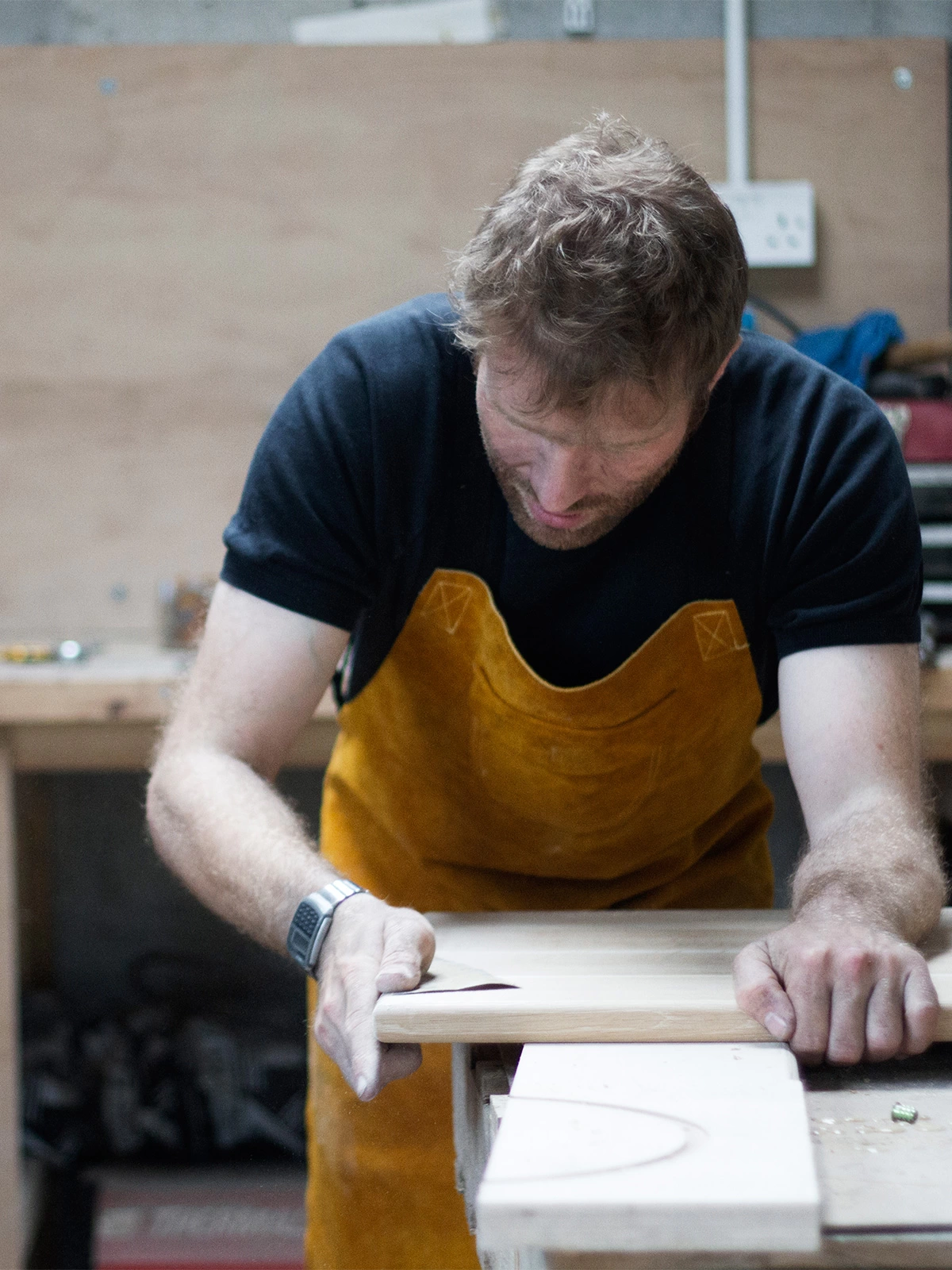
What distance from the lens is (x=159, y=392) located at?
2.28 metres

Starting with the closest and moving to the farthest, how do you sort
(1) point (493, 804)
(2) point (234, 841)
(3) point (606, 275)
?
1. (3) point (606, 275)
2. (2) point (234, 841)
3. (1) point (493, 804)

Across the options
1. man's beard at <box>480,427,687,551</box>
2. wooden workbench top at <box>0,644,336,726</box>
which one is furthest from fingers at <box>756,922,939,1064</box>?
wooden workbench top at <box>0,644,336,726</box>

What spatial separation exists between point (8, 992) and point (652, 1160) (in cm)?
155

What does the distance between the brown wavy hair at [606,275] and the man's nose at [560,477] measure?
5 cm

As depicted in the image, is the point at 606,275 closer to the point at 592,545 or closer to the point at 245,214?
the point at 592,545

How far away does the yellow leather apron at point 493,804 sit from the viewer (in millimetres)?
1104

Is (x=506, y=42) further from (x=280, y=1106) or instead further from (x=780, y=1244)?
(x=780, y=1244)

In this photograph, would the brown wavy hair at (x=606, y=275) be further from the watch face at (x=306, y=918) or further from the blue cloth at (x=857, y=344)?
the blue cloth at (x=857, y=344)

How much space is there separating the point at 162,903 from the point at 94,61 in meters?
1.61

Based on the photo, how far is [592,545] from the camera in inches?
43.2

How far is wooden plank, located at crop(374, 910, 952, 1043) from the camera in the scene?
2.30ft

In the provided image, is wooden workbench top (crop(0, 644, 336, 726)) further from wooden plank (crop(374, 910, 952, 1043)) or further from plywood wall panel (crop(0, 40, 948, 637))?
wooden plank (crop(374, 910, 952, 1043))

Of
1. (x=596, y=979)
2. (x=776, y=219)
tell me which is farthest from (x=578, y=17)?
(x=596, y=979)

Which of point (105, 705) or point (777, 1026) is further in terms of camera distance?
point (105, 705)
